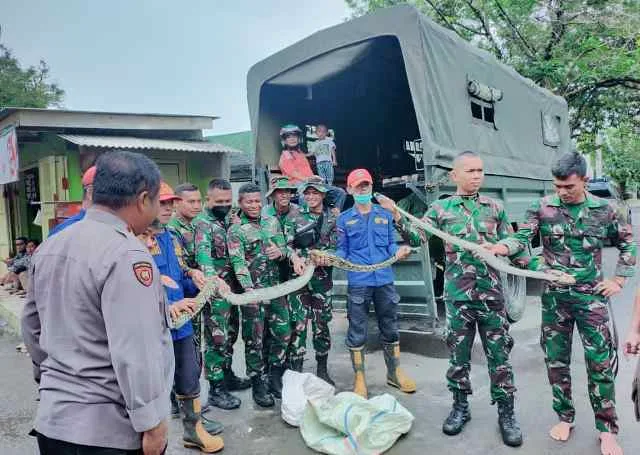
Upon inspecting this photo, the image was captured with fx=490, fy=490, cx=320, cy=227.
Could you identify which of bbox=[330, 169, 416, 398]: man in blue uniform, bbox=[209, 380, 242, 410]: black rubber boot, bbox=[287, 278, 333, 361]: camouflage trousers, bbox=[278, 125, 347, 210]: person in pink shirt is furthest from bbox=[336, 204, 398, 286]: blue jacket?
bbox=[278, 125, 347, 210]: person in pink shirt

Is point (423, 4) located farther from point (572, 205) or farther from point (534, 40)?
point (572, 205)

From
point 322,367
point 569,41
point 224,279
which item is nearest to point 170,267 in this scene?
point 224,279

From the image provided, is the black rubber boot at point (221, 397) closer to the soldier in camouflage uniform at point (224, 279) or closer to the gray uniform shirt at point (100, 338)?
the soldier in camouflage uniform at point (224, 279)

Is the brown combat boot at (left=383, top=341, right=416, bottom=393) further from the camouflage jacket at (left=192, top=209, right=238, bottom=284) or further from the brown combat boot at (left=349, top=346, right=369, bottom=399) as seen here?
the camouflage jacket at (left=192, top=209, right=238, bottom=284)

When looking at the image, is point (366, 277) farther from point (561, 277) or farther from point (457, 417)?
point (561, 277)

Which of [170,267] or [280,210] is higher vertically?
[280,210]

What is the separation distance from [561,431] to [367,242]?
1.76 m

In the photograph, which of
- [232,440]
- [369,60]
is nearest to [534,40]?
[369,60]

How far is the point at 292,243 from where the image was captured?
389 cm

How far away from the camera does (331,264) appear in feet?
11.9

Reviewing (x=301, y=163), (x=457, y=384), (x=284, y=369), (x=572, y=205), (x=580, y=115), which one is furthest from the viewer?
(x=580, y=115)

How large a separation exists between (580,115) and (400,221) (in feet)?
46.7

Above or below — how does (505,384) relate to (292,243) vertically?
below

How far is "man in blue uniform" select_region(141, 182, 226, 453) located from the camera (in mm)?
2738
